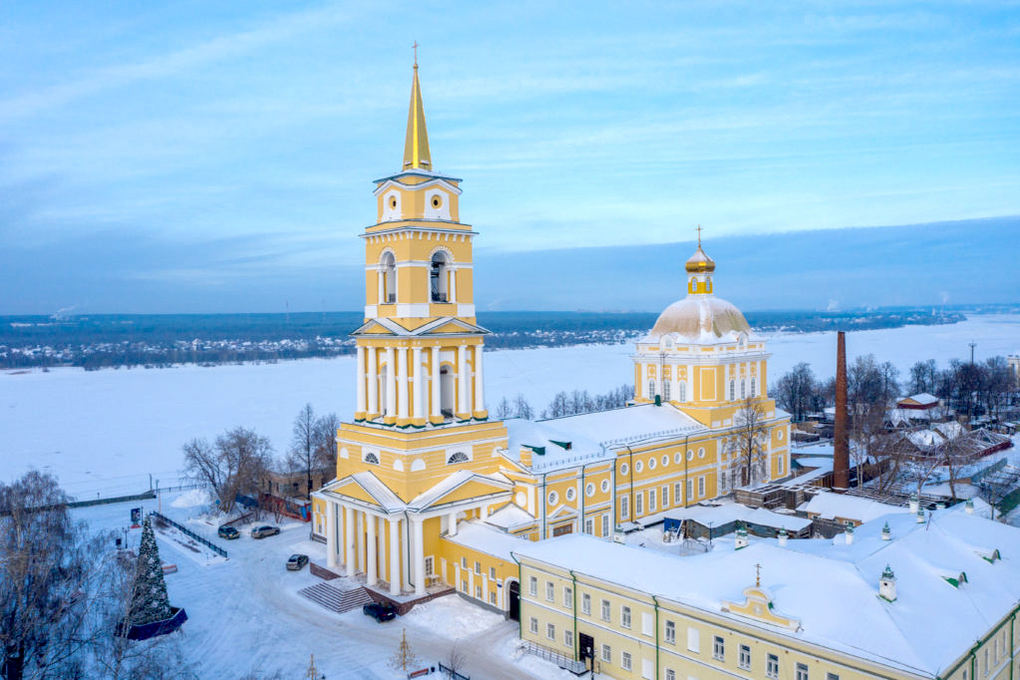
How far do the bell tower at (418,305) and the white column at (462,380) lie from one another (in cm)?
4

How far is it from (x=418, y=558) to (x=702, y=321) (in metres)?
20.3

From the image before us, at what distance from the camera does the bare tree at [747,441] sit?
123ft

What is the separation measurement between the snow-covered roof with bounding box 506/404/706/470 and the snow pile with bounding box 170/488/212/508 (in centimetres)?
1783

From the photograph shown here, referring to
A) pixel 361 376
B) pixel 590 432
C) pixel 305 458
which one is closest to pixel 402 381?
pixel 361 376

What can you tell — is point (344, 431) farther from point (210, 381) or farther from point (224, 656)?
point (210, 381)

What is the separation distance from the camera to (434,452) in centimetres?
2645

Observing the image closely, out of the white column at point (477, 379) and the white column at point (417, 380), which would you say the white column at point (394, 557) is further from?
the white column at point (477, 379)

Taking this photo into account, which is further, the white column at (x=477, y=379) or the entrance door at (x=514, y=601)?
the white column at (x=477, y=379)

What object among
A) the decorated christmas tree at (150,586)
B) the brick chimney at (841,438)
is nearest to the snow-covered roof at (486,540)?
the decorated christmas tree at (150,586)

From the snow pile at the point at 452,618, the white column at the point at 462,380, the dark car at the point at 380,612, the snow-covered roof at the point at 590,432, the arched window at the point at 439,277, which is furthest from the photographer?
the snow-covered roof at the point at 590,432

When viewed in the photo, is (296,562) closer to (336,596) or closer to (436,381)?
Answer: (336,596)

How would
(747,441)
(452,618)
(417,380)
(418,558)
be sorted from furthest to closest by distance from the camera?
(747,441) → (417,380) → (418,558) → (452,618)

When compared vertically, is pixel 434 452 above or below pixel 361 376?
below

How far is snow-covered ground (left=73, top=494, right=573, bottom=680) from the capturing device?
67.2ft
